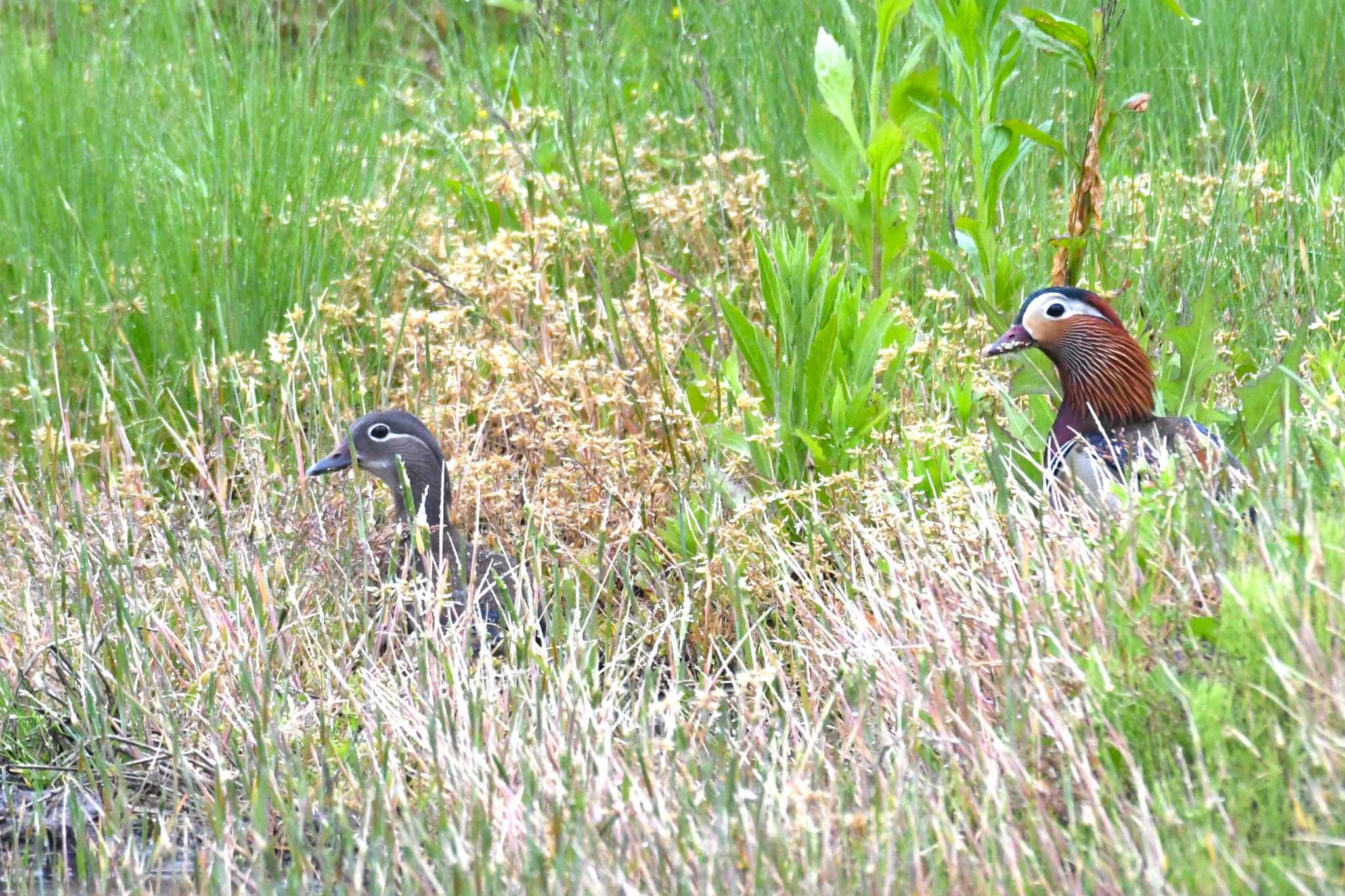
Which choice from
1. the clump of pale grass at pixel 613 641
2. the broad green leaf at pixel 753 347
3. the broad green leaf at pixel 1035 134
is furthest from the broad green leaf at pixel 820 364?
the broad green leaf at pixel 1035 134

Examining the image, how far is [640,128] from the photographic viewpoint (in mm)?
6984

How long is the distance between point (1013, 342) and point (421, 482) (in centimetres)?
178

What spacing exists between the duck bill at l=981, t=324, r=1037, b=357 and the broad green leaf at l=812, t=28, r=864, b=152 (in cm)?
69

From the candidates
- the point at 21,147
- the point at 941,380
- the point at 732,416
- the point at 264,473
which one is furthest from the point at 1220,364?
the point at 21,147

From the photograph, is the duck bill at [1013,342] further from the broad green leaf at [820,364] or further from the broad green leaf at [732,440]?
the broad green leaf at [732,440]

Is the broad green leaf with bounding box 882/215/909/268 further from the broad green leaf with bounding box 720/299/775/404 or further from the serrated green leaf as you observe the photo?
the broad green leaf with bounding box 720/299/775/404

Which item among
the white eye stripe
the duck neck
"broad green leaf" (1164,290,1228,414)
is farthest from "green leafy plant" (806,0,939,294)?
"broad green leaf" (1164,290,1228,414)

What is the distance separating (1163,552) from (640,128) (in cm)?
427

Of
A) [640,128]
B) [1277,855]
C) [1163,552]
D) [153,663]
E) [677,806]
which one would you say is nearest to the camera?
[1277,855]

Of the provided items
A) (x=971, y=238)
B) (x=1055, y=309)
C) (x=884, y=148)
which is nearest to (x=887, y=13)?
(x=884, y=148)

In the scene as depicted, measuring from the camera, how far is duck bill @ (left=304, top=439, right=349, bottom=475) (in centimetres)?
479

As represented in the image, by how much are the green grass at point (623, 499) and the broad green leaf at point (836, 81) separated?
352 mm

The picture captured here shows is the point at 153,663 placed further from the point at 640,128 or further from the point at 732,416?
the point at 640,128

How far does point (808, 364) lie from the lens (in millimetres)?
4375
